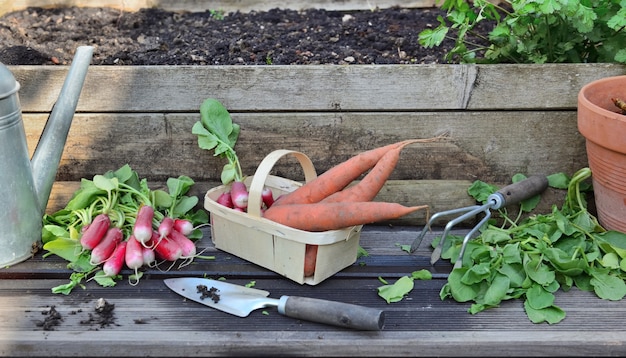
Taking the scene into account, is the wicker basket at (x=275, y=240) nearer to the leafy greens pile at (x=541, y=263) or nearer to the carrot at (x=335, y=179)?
the carrot at (x=335, y=179)

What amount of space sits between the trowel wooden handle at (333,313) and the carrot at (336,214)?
210 mm

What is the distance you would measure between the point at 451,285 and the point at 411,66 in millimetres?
643

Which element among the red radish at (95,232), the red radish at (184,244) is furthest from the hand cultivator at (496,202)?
the red radish at (95,232)

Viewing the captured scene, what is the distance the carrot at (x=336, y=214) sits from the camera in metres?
1.59

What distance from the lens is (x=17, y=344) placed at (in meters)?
1.41

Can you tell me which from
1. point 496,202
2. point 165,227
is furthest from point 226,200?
point 496,202

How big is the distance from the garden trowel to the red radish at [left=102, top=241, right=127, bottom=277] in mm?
139

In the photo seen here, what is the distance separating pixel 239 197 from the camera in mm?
1735

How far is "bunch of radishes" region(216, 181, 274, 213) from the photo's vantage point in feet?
5.69

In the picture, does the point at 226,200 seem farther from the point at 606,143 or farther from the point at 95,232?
the point at 606,143

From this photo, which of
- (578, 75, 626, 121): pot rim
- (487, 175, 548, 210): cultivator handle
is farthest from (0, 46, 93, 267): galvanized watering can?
(578, 75, 626, 121): pot rim

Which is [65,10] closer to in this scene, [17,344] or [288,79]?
[288,79]

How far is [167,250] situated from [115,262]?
0.44ft

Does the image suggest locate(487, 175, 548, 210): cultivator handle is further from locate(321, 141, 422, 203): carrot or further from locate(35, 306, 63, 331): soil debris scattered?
locate(35, 306, 63, 331): soil debris scattered
